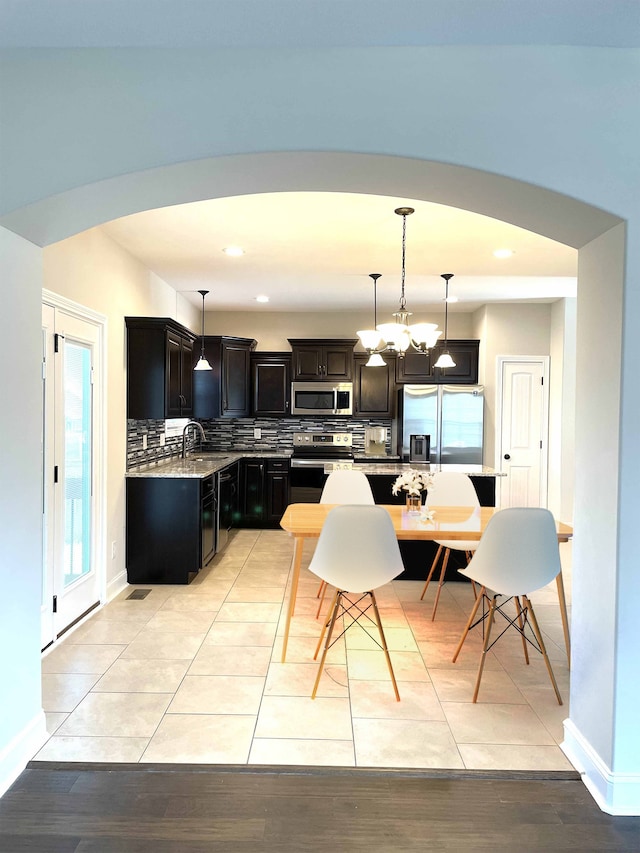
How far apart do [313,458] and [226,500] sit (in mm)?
1531

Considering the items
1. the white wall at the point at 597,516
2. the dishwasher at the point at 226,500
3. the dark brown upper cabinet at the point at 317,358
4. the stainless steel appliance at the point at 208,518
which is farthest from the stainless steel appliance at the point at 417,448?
the white wall at the point at 597,516

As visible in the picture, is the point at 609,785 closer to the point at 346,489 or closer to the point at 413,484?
the point at 413,484

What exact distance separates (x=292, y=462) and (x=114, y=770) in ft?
13.8

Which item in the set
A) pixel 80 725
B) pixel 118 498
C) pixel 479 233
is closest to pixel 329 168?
pixel 479 233

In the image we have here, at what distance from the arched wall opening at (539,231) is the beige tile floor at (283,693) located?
41cm

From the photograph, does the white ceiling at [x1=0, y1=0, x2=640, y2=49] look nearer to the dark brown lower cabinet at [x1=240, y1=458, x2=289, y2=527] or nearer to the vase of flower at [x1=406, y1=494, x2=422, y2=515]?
the vase of flower at [x1=406, y1=494, x2=422, y2=515]

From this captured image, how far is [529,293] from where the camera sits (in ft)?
19.0

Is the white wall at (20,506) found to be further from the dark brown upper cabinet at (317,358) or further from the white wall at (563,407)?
the white wall at (563,407)

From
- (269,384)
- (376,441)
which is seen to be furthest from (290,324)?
(376,441)

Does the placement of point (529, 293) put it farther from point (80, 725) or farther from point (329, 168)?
point (80, 725)

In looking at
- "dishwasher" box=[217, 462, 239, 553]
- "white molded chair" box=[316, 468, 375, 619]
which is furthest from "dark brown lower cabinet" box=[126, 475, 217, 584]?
"white molded chair" box=[316, 468, 375, 619]

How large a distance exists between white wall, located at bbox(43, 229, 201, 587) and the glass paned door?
8.8 inches

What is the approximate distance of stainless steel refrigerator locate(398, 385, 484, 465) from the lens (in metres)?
6.21

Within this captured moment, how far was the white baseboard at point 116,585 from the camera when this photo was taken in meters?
Result: 3.96
